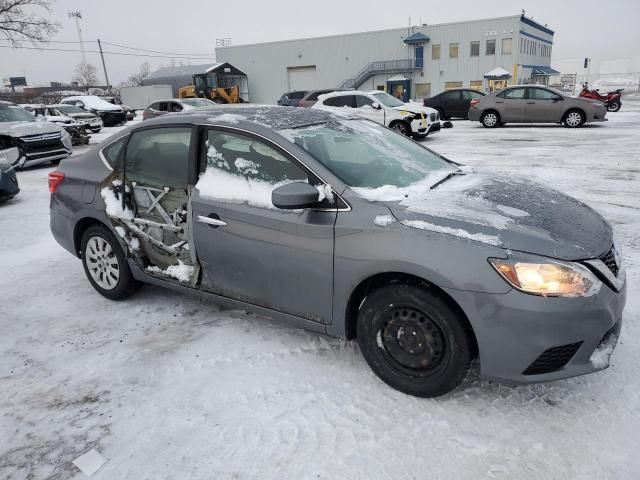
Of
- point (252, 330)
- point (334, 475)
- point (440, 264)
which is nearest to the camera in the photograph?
point (334, 475)

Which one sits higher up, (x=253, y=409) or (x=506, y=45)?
(x=506, y=45)

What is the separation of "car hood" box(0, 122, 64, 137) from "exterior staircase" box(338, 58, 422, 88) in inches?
1601

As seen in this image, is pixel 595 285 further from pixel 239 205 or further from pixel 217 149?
pixel 217 149

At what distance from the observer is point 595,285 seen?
229 cm

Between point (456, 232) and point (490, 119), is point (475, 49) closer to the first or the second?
point (490, 119)

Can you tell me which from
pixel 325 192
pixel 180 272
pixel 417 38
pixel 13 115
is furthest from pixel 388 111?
pixel 417 38

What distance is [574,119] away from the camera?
15969 millimetres

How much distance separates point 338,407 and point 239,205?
1.38 m

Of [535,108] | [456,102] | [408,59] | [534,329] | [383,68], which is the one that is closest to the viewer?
[534,329]

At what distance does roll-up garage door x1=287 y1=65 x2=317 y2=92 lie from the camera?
5259 cm

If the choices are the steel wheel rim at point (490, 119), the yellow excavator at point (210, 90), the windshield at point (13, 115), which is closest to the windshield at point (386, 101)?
the steel wheel rim at point (490, 119)

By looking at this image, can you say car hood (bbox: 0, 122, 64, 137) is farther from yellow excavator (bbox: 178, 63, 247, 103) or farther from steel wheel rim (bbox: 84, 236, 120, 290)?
yellow excavator (bbox: 178, 63, 247, 103)

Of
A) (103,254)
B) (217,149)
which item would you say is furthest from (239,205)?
(103,254)

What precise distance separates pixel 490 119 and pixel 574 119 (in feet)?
9.16
